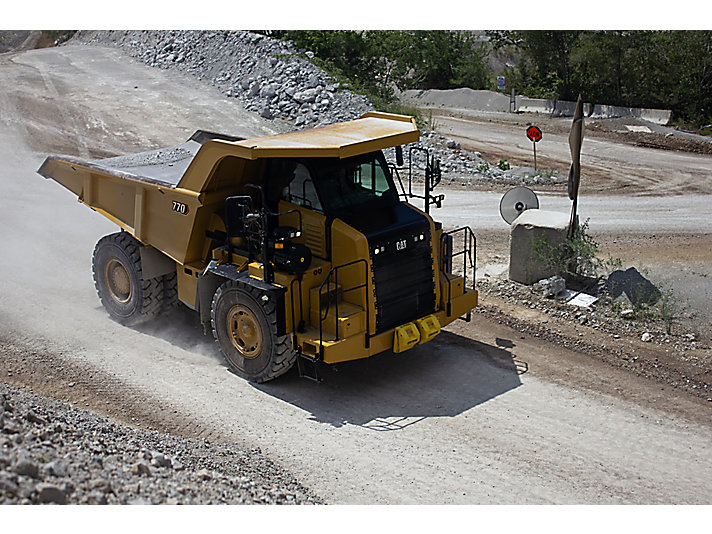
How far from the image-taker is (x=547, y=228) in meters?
12.9

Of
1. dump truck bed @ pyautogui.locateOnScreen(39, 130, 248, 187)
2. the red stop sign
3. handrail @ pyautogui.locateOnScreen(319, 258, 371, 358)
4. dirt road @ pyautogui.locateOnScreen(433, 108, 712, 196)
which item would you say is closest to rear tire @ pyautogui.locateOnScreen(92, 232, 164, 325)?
dump truck bed @ pyautogui.locateOnScreen(39, 130, 248, 187)

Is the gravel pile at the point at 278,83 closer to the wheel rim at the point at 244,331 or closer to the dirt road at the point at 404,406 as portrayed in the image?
the dirt road at the point at 404,406

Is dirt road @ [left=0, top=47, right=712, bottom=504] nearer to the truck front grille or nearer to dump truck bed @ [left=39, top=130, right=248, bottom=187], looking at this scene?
the truck front grille

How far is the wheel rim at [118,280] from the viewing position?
11.7 metres

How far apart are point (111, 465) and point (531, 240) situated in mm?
8398

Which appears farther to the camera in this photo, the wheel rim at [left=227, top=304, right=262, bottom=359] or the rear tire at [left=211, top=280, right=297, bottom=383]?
the wheel rim at [left=227, top=304, right=262, bottom=359]

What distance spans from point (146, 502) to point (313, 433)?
283cm

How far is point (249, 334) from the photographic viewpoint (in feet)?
31.8

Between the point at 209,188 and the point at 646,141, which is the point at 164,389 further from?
the point at 646,141

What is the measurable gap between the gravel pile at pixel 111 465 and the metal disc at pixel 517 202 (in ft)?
26.9

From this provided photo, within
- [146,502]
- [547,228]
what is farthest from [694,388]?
[146,502]

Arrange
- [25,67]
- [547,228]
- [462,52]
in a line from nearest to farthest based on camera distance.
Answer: [547,228]
[25,67]
[462,52]

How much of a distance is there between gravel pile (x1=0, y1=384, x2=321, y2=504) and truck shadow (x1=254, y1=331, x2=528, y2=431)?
1393mm

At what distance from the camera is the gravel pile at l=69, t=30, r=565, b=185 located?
75.6 feet
